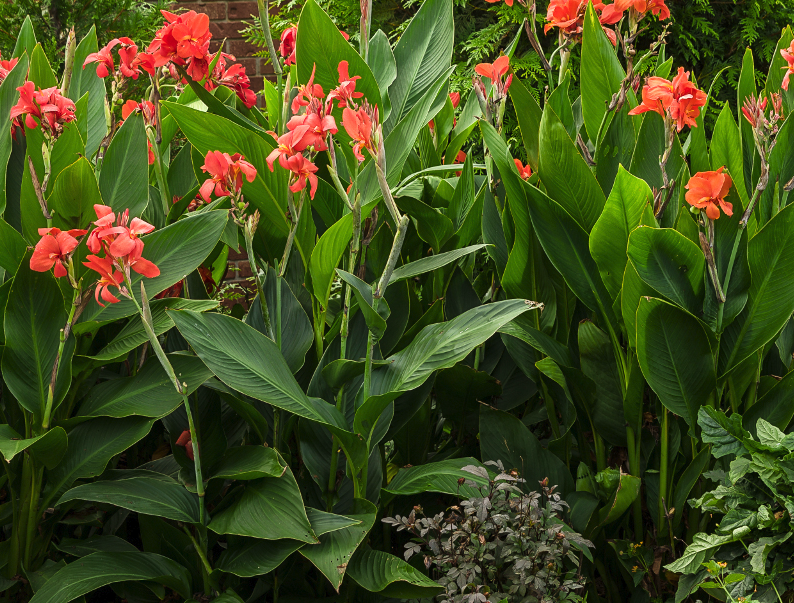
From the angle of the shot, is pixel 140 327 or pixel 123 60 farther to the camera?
pixel 123 60

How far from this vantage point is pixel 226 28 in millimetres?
4426

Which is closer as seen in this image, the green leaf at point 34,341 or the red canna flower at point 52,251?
the red canna flower at point 52,251

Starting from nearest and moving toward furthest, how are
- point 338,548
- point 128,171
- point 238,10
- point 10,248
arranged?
1. point 338,548
2. point 10,248
3. point 128,171
4. point 238,10

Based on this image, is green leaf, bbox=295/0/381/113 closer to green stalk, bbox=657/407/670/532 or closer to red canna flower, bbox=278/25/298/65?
red canna flower, bbox=278/25/298/65

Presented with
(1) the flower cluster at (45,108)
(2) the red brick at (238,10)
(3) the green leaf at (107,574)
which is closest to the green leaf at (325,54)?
(1) the flower cluster at (45,108)

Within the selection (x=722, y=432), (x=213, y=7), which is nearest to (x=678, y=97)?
(x=722, y=432)

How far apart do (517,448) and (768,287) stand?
52cm

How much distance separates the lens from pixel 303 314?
124cm

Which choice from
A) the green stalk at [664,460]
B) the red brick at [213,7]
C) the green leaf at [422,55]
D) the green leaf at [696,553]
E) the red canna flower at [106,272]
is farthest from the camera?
the red brick at [213,7]

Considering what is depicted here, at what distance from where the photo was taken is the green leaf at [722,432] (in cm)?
111

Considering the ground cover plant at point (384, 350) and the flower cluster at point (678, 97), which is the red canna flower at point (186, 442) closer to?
the ground cover plant at point (384, 350)

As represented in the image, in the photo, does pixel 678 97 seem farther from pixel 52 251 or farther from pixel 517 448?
pixel 52 251

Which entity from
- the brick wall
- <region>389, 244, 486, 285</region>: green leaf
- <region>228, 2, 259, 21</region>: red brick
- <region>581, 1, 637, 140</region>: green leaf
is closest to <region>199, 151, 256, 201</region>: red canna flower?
<region>389, 244, 486, 285</region>: green leaf

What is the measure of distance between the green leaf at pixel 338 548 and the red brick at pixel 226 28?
13.1 feet
